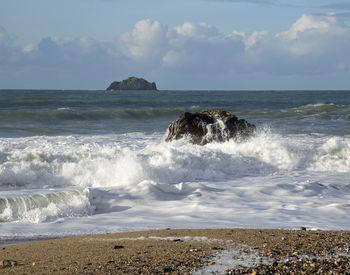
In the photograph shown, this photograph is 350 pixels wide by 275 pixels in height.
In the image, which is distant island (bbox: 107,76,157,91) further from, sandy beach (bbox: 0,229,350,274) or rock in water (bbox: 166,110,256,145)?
sandy beach (bbox: 0,229,350,274)

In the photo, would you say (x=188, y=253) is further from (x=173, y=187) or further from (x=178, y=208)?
(x=173, y=187)

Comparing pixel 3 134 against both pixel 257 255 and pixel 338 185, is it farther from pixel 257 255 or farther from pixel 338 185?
pixel 257 255

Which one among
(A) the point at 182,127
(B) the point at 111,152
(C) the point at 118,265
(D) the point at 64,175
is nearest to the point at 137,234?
(C) the point at 118,265

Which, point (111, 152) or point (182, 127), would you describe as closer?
point (111, 152)

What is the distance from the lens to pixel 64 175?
30.9 ft

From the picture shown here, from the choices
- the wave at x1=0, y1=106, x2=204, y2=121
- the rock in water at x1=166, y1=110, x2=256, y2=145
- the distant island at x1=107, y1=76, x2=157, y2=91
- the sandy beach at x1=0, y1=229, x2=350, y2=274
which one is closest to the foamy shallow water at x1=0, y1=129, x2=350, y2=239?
the rock in water at x1=166, y1=110, x2=256, y2=145

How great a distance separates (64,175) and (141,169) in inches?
59.2

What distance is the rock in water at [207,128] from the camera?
12031 millimetres

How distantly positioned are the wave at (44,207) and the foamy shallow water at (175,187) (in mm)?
12

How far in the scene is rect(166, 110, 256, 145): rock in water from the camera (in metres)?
12.0

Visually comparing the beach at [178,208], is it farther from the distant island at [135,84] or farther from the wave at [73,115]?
the distant island at [135,84]

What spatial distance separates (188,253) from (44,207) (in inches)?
120

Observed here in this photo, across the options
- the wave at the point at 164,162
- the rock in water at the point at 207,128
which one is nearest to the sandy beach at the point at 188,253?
the wave at the point at 164,162

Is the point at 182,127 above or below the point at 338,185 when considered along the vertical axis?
above
